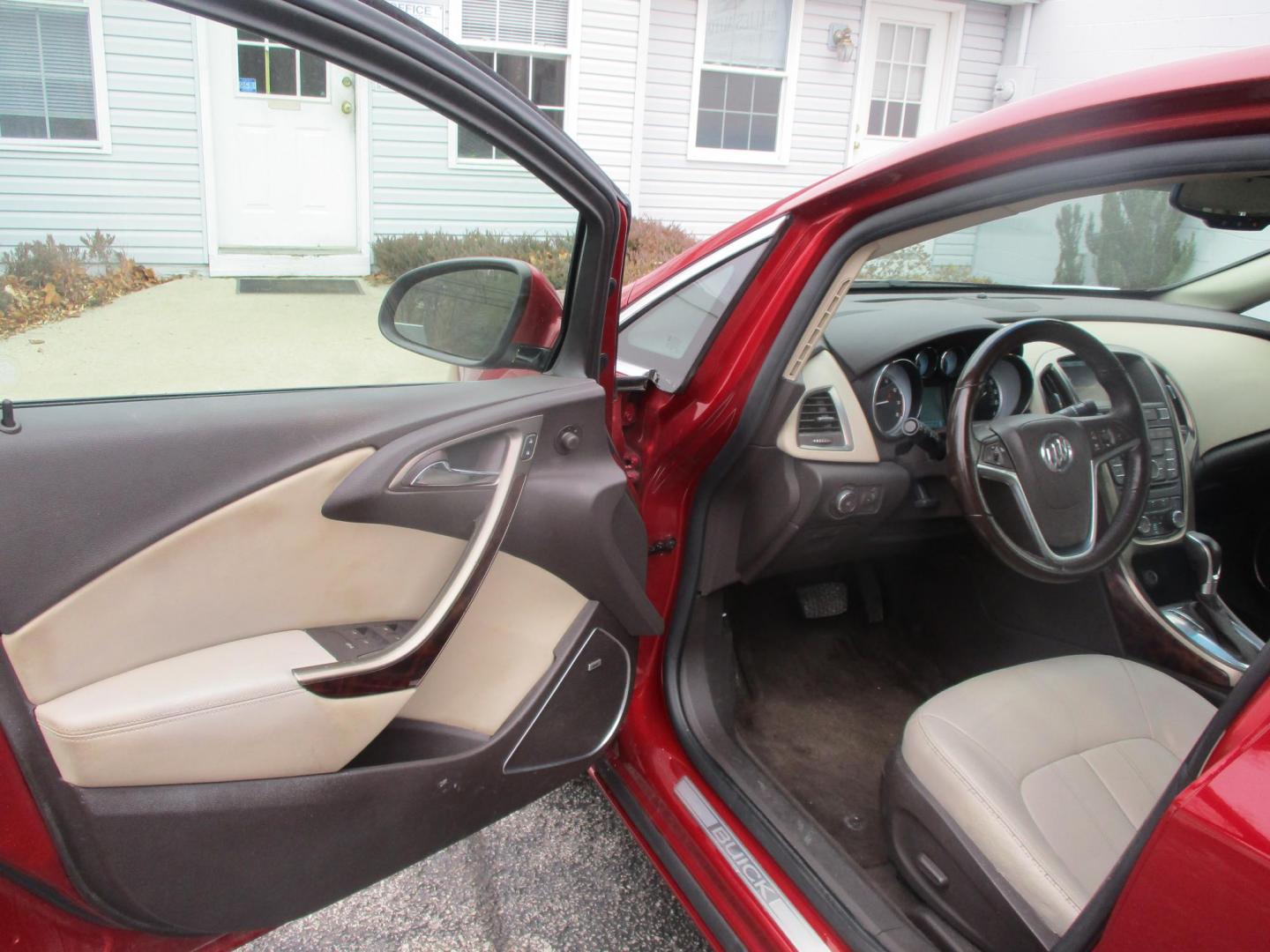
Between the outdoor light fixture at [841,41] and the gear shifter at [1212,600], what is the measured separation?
787 centimetres

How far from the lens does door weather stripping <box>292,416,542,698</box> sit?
1308mm

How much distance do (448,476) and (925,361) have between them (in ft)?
4.51

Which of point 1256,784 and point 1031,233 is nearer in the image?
point 1256,784

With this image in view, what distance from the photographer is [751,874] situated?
166 centimetres

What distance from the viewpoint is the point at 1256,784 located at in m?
0.92

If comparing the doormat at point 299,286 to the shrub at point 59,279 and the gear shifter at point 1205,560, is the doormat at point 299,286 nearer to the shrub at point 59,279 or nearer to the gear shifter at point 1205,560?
the shrub at point 59,279

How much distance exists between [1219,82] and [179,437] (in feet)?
4.49

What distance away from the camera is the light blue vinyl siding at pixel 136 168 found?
112cm

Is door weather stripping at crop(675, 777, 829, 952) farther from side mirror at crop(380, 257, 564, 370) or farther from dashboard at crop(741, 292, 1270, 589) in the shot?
side mirror at crop(380, 257, 564, 370)

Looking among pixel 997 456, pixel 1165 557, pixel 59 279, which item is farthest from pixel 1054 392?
pixel 59 279

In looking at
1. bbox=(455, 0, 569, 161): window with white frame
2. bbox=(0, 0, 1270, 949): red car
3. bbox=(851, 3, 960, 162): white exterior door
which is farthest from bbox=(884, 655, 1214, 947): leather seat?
bbox=(851, 3, 960, 162): white exterior door

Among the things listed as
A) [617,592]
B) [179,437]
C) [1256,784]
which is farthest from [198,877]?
[1256,784]

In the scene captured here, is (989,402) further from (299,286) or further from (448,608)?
(299,286)

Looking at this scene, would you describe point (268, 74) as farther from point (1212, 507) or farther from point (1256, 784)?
point (1212, 507)
